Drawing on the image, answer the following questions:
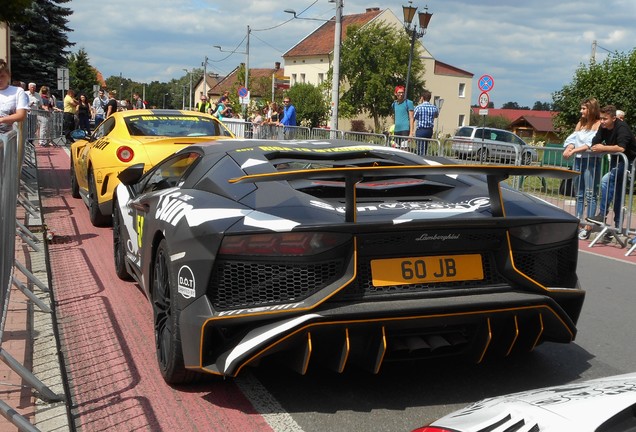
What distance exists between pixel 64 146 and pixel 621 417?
25.4 meters

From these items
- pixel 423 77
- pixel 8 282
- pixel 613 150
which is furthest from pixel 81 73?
pixel 8 282

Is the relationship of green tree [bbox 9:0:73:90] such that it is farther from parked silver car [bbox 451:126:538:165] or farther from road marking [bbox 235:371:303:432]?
road marking [bbox 235:371:303:432]

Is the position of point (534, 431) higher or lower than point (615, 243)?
higher

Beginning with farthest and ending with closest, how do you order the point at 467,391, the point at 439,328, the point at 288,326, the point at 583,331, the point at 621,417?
the point at 583,331 < the point at 467,391 < the point at 439,328 < the point at 288,326 < the point at 621,417

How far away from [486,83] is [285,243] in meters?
22.8

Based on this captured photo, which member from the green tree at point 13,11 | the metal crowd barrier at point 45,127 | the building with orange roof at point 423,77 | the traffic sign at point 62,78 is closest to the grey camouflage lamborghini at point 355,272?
the green tree at point 13,11

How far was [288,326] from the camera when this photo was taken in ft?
11.7

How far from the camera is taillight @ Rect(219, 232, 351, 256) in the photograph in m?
3.66

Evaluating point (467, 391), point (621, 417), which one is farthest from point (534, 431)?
point (467, 391)

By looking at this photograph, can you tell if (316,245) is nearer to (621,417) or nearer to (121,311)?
(621,417)

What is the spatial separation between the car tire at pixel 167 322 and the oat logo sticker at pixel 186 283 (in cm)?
8

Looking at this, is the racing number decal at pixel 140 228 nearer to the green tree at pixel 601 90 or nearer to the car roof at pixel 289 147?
the car roof at pixel 289 147

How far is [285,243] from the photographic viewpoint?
3.66 m

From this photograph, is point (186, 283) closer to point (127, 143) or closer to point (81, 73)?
point (127, 143)
